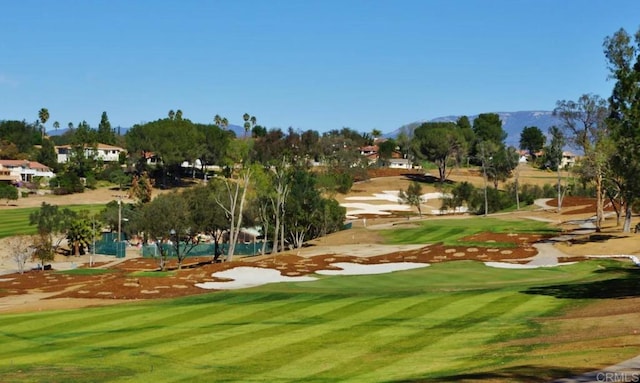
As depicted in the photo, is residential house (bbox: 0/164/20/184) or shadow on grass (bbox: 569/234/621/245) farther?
residential house (bbox: 0/164/20/184)

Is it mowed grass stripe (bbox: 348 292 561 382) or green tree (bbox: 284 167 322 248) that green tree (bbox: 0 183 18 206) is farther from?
mowed grass stripe (bbox: 348 292 561 382)

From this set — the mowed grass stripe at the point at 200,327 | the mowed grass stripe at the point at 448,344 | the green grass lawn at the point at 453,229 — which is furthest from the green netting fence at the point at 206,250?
the mowed grass stripe at the point at 448,344

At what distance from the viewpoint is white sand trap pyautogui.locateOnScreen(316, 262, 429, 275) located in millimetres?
59125

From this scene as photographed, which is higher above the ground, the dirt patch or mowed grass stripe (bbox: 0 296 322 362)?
mowed grass stripe (bbox: 0 296 322 362)

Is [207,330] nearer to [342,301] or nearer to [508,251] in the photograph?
[342,301]

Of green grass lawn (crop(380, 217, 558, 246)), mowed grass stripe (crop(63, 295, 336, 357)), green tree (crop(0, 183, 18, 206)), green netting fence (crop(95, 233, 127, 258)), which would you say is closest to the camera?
mowed grass stripe (crop(63, 295, 336, 357))

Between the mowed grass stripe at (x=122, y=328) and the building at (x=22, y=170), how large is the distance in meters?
143

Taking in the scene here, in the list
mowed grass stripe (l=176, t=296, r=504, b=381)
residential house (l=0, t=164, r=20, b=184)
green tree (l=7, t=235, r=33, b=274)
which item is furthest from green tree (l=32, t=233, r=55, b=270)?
residential house (l=0, t=164, r=20, b=184)

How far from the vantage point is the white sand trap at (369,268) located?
59.1 metres

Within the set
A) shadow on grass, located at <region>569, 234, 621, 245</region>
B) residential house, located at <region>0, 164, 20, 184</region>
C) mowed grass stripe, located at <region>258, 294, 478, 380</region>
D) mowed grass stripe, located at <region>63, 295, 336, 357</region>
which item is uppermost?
residential house, located at <region>0, 164, 20, 184</region>

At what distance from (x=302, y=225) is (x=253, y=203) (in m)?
6.71

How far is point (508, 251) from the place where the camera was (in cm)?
7262

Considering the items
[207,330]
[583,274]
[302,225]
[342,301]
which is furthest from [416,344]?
[302,225]

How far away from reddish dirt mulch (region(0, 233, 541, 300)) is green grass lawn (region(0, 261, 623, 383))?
605 cm
